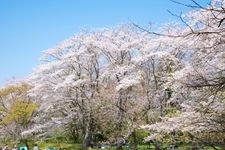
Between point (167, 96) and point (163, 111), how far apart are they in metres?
1.74

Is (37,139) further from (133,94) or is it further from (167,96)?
(167,96)

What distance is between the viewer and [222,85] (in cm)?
539

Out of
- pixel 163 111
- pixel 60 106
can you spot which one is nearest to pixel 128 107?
pixel 163 111

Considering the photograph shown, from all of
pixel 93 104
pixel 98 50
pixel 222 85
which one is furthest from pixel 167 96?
pixel 222 85

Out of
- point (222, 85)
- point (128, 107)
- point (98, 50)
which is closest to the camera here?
point (222, 85)

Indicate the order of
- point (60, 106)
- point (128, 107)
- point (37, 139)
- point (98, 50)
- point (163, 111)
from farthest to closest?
point (37, 139) → point (60, 106) → point (98, 50) → point (128, 107) → point (163, 111)

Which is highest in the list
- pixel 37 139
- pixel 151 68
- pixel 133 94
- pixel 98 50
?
pixel 98 50

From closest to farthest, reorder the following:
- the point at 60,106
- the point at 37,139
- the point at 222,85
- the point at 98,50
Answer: the point at 222,85 → the point at 98,50 → the point at 60,106 → the point at 37,139

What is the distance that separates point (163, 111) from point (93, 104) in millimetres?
6661

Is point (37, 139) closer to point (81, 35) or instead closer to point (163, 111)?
point (81, 35)

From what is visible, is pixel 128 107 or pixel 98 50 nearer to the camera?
pixel 128 107

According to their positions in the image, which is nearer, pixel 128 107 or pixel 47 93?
pixel 128 107

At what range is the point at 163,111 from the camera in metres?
25.3

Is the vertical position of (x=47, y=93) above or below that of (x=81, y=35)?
below
